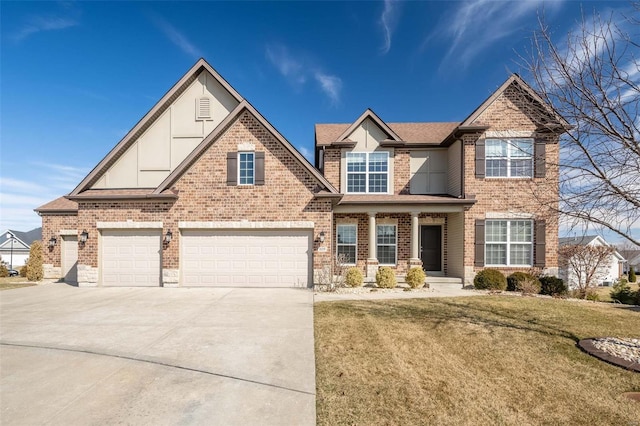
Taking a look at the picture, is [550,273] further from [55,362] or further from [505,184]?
[55,362]

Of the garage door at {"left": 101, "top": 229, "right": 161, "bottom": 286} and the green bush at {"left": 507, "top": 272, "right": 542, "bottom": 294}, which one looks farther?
the garage door at {"left": 101, "top": 229, "right": 161, "bottom": 286}

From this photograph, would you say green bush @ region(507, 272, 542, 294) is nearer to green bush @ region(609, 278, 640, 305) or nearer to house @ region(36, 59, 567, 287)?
house @ region(36, 59, 567, 287)

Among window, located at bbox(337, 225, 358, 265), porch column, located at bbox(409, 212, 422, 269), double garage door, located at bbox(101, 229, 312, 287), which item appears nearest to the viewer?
double garage door, located at bbox(101, 229, 312, 287)

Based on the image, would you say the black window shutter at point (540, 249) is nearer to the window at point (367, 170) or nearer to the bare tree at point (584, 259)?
the bare tree at point (584, 259)

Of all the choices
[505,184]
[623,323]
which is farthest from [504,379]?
[505,184]

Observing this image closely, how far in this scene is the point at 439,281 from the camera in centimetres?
1437

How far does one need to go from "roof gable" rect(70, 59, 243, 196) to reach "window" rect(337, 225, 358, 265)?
25.7ft

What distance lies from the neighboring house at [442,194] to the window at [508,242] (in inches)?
1.6

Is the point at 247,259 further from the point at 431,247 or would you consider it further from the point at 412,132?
the point at 412,132

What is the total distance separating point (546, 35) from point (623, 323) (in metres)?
7.35

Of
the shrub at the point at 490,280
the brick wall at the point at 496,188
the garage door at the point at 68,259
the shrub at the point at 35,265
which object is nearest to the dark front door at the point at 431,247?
the brick wall at the point at 496,188

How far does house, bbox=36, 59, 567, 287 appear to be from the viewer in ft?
42.6

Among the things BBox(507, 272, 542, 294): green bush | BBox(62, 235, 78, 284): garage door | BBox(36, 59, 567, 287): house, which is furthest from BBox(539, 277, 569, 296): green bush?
BBox(62, 235, 78, 284): garage door

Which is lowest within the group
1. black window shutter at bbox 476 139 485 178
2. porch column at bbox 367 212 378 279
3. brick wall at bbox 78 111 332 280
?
porch column at bbox 367 212 378 279
